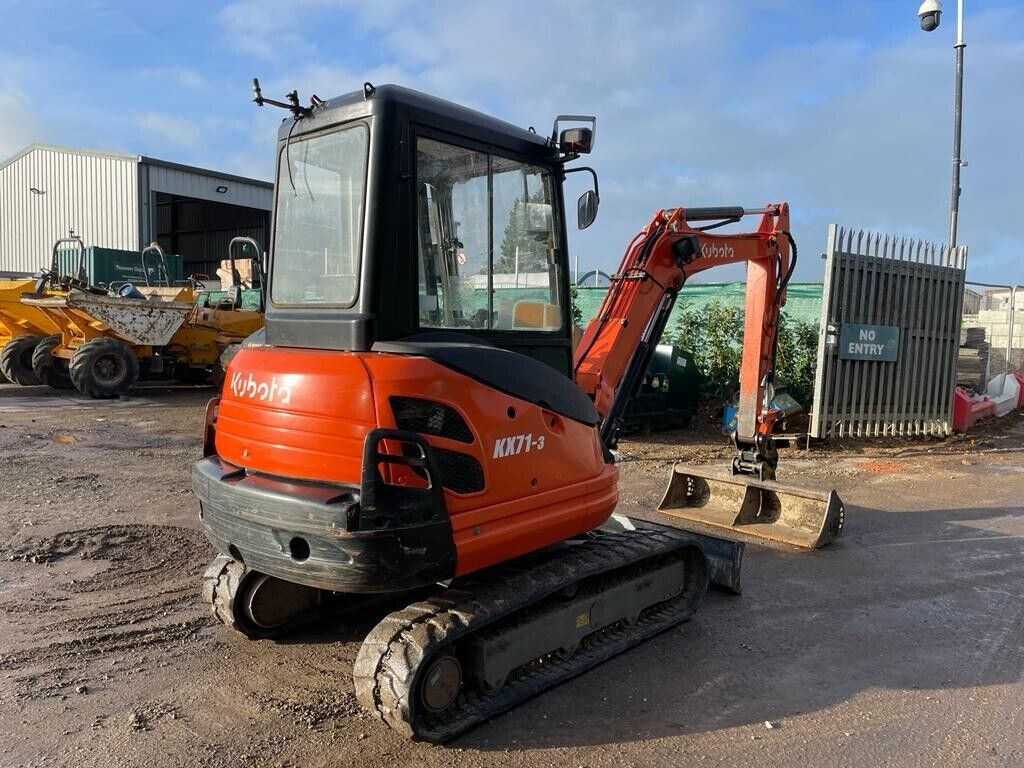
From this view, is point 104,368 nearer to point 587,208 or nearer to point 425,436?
point 587,208

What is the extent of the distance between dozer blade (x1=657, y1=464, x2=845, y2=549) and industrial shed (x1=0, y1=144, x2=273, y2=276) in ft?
83.7

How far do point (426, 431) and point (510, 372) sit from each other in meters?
0.54

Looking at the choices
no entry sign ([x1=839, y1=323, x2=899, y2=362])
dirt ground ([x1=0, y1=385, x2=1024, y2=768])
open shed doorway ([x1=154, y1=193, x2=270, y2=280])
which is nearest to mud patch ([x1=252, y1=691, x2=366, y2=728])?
dirt ground ([x1=0, y1=385, x2=1024, y2=768])

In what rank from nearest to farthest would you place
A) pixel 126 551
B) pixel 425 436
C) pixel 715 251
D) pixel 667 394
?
pixel 425 436
pixel 126 551
pixel 715 251
pixel 667 394

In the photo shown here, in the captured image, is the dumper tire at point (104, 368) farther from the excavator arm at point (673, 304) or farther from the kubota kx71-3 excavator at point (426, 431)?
the excavator arm at point (673, 304)

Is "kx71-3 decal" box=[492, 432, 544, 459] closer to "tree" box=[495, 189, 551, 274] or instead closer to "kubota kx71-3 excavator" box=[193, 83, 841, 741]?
"kubota kx71-3 excavator" box=[193, 83, 841, 741]

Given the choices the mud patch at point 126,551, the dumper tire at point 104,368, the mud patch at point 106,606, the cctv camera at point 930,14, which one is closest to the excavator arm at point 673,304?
the mud patch at point 106,606

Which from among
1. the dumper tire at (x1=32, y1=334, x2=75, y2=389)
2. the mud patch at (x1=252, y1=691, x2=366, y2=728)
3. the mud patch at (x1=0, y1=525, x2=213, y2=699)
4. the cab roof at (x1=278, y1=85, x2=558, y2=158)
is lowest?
the mud patch at (x1=252, y1=691, x2=366, y2=728)

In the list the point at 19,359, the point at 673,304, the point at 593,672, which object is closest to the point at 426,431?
the point at 593,672

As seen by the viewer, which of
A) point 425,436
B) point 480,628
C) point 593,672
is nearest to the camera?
point 425,436

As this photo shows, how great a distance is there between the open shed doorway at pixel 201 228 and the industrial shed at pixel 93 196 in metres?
1.32

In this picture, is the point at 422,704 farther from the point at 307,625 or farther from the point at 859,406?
the point at 859,406

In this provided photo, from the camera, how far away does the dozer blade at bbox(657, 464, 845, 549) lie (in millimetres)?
5988

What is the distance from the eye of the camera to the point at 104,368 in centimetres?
1309
